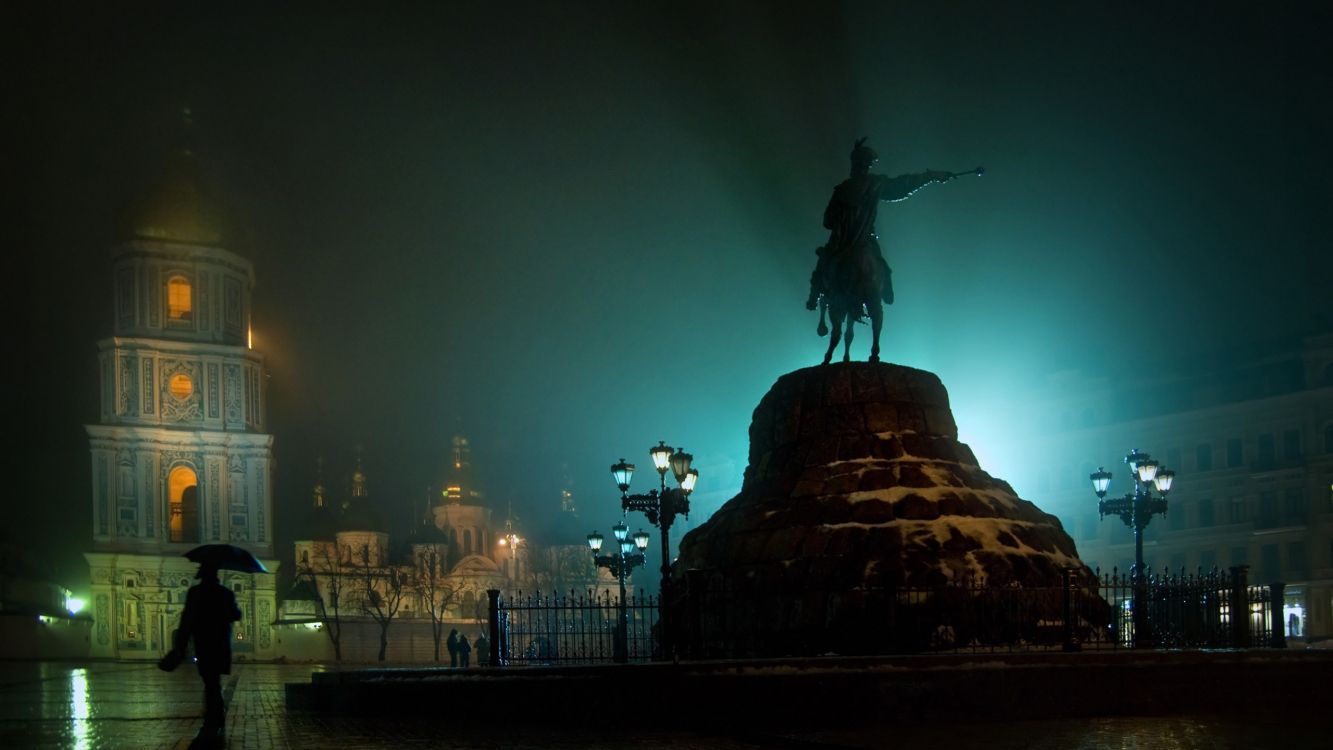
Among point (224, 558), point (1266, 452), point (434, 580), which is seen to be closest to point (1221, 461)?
point (1266, 452)

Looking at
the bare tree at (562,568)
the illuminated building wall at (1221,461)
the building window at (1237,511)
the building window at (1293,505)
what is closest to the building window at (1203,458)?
the illuminated building wall at (1221,461)

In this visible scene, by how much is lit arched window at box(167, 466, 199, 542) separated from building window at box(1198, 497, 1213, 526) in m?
47.5

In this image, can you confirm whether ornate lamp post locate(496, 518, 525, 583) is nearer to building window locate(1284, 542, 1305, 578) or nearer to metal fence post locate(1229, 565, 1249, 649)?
building window locate(1284, 542, 1305, 578)

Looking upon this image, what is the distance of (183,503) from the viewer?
248 ft

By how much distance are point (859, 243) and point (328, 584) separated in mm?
78409

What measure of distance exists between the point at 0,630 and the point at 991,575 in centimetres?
4587

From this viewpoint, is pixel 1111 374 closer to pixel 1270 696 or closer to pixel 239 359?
pixel 239 359

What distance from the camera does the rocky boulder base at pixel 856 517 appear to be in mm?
17781

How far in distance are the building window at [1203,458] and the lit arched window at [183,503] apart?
156ft

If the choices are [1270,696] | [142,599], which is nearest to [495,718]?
[1270,696]

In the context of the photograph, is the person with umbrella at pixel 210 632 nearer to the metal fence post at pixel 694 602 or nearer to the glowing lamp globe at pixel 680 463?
the metal fence post at pixel 694 602

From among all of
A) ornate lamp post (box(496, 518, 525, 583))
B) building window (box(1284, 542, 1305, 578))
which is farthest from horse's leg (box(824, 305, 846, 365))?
ornate lamp post (box(496, 518, 525, 583))

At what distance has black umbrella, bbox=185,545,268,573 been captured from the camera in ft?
45.6

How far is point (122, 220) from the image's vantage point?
75.5 m
